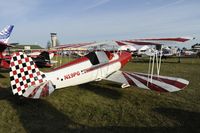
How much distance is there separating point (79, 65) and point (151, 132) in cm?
403

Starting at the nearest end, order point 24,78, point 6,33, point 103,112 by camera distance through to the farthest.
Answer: point 103,112 → point 24,78 → point 6,33

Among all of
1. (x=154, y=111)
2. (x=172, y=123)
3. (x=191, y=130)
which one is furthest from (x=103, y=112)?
(x=191, y=130)

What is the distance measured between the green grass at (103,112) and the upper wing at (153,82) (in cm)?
43

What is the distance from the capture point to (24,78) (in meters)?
6.43

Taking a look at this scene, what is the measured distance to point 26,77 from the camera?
647cm

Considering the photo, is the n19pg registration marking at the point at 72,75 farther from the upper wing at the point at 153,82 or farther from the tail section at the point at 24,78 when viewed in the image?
the upper wing at the point at 153,82

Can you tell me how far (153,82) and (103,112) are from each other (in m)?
2.51

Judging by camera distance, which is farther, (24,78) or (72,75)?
(72,75)

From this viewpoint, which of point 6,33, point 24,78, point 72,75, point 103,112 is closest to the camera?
point 103,112

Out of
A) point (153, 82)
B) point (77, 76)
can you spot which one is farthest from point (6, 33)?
point (153, 82)

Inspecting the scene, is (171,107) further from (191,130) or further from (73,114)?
(73,114)

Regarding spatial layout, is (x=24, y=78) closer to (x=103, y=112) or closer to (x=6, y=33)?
(x=103, y=112)

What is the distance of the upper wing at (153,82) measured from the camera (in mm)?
7001

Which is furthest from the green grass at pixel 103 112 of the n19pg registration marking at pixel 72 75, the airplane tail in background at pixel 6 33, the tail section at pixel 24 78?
the airplane tail in background at pixel 6 33
